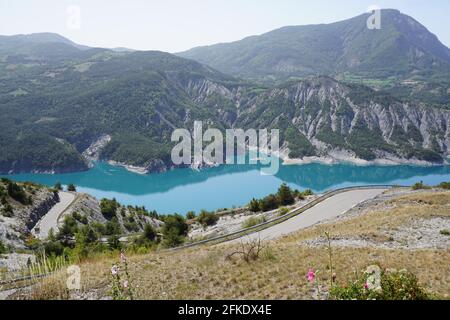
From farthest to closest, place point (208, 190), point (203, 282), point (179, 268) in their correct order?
point (208, 190), point (179, 268), point (203, 282)

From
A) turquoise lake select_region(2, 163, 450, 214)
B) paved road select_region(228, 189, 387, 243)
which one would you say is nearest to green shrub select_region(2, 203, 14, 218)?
paved road select_region(228, 189, 387, 243)

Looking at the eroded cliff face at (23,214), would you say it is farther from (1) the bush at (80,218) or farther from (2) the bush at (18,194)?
(1) the bush at (80,218)

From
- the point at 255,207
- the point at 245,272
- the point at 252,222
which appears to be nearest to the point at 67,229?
the point at 255,207

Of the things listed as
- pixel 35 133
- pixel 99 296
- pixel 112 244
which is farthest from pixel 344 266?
pixel 35 133

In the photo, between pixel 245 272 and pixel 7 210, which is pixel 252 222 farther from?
pixel 7 210

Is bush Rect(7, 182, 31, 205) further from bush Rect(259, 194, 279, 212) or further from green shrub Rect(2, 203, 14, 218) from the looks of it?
bush Rect(259, 194, 279, 212)

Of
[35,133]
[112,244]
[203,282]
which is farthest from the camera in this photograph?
[35,133]

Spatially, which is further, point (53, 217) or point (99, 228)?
point (53, 217)
